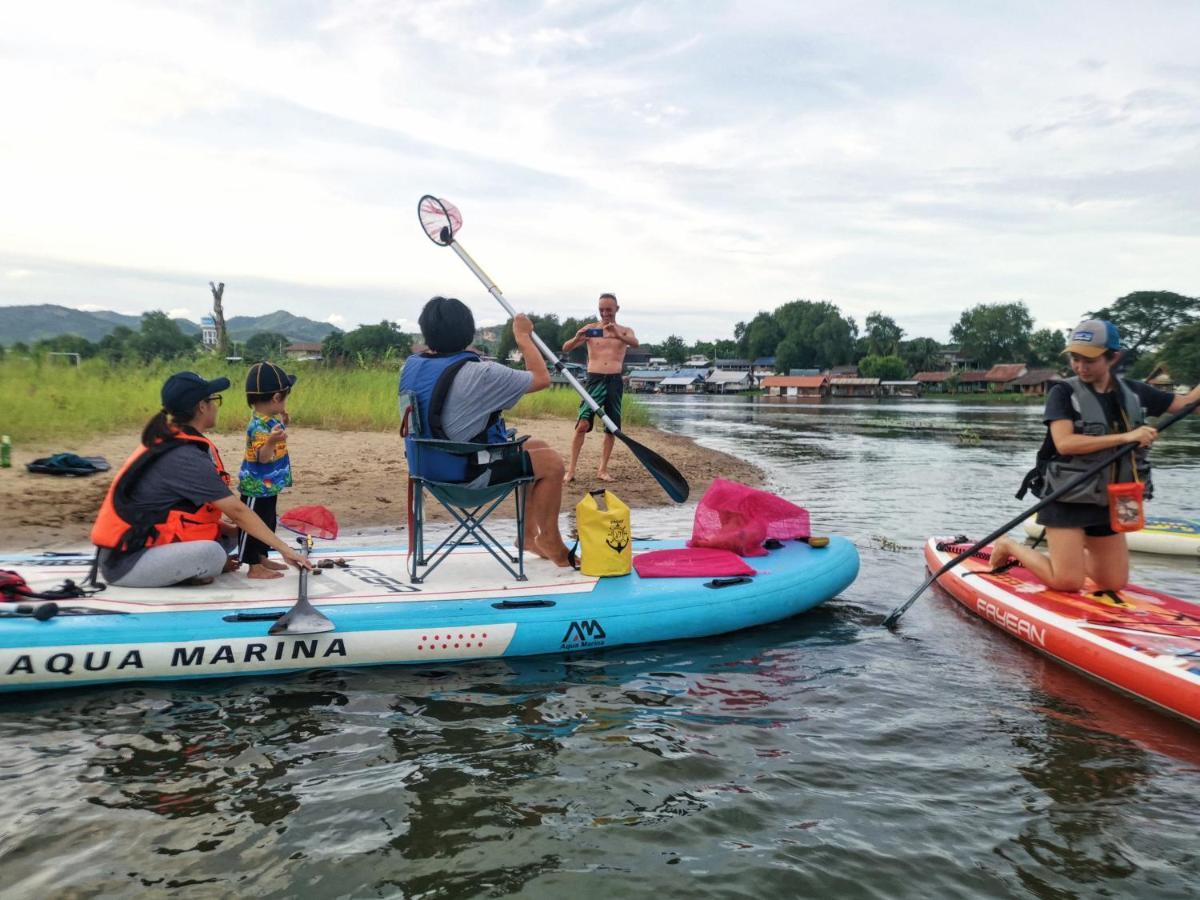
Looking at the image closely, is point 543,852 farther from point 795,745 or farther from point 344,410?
point 344,410

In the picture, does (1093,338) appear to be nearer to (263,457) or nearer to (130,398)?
(263,457)

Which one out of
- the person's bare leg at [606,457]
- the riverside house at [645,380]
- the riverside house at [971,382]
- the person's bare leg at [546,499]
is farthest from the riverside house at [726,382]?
the person's bare leg at [546,499]

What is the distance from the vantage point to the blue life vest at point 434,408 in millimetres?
4926

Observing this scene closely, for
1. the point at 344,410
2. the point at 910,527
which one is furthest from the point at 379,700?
the point at 344,410

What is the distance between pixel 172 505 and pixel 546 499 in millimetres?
2246

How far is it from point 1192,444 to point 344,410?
23612mm

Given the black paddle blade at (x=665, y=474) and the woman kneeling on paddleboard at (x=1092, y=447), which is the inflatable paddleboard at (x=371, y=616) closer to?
the black paddle blade at (x=665, y=474)

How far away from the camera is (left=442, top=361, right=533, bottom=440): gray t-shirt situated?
4.93 metres

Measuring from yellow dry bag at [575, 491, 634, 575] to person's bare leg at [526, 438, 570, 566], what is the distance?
0.22 metres

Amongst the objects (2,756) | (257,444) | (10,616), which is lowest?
(2,756)

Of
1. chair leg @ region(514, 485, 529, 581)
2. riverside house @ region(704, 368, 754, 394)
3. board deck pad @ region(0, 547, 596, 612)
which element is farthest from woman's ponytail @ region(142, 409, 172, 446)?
riverside house @ region(704, 368, 754, 394)

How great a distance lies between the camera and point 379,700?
4312 millimetres

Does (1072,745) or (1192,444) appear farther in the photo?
(1192,444)

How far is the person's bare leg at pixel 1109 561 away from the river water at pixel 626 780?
2.59ft
